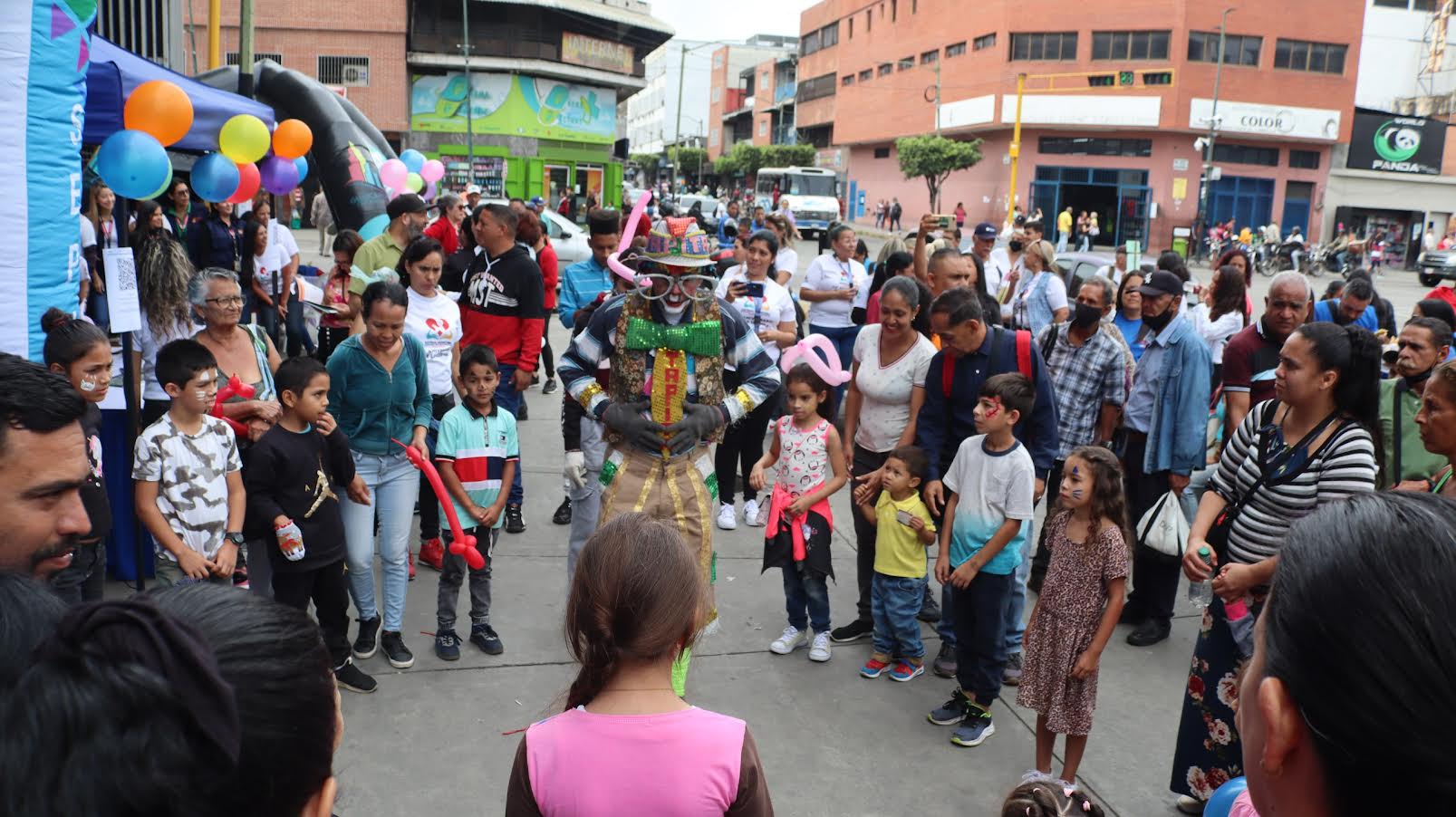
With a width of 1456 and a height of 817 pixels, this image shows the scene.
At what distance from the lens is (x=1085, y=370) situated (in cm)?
588

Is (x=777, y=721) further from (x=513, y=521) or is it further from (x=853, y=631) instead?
(x=513, y=521)

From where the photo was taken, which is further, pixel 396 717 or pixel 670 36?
pixel 670 36

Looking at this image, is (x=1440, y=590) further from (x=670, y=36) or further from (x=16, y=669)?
(x=670, y=36)

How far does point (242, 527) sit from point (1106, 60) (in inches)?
1781

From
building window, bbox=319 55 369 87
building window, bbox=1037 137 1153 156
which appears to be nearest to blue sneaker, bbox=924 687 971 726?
building window, bbox=319 55 369 87

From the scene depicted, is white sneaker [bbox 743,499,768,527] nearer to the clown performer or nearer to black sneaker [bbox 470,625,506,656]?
black sneaker [bbox 470,625,506,656]

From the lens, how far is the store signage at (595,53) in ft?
141

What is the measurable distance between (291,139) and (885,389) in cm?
572

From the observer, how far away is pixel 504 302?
21.1 ft

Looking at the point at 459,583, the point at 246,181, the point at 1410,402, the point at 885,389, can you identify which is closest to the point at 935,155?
the point at 246,181

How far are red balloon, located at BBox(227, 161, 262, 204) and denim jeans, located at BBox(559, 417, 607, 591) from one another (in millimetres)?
3851

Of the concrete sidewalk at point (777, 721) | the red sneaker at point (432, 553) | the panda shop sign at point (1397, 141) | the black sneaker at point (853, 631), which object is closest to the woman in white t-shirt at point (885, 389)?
the black sneaker at point (853, 631)

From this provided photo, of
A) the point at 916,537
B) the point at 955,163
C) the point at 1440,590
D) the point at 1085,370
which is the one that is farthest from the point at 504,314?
the point at 955,163

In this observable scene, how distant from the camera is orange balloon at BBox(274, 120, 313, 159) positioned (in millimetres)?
8438
